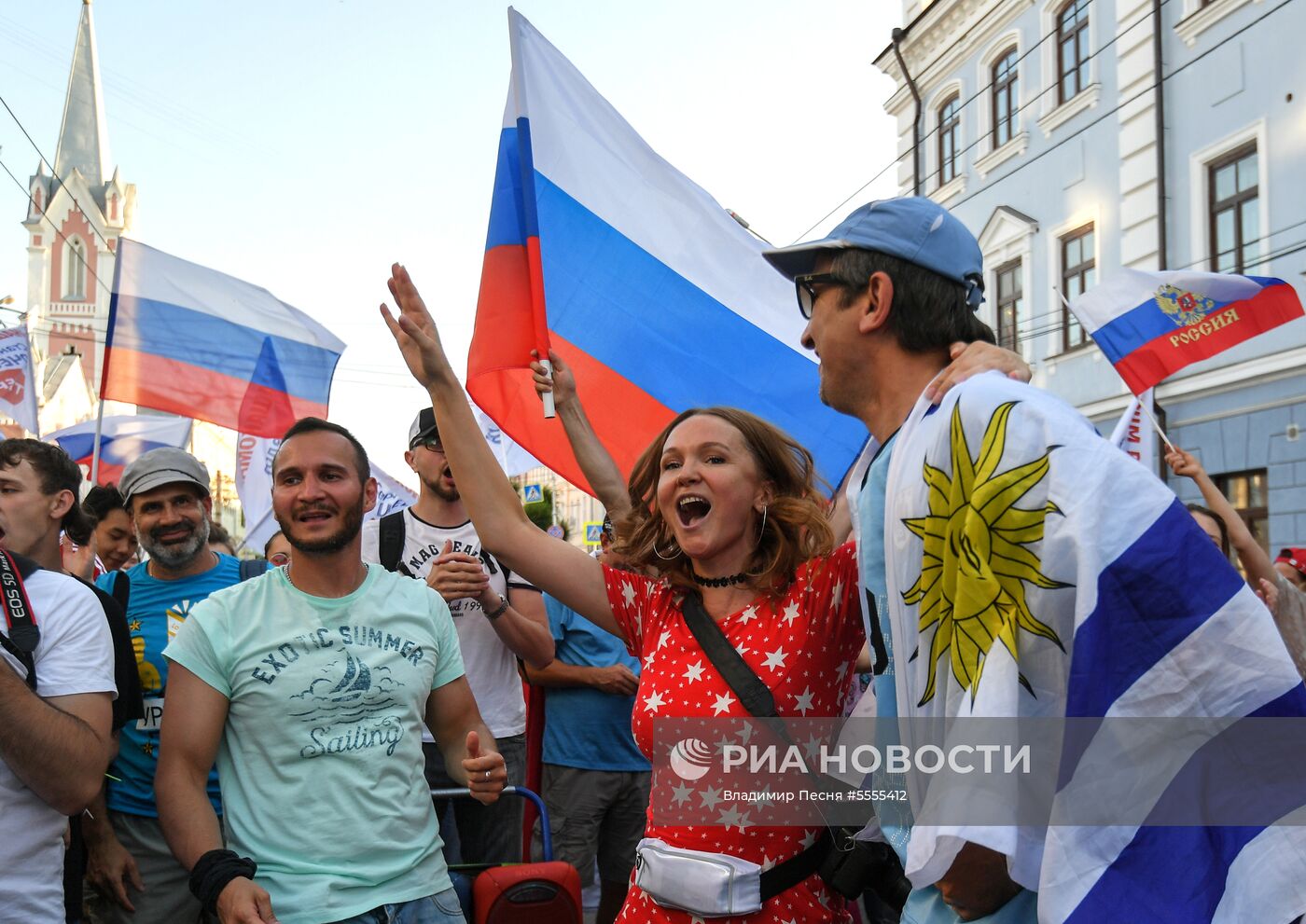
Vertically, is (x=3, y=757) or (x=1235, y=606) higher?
(x=1235, y=606)

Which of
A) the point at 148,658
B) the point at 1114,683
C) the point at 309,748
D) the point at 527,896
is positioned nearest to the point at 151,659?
the point at 148,658

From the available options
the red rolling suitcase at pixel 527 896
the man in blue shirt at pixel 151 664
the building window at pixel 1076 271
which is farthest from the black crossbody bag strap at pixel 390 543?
the building window at pixel 1076 271

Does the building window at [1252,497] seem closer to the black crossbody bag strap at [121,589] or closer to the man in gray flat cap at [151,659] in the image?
the man in gray flat cap at [151,659]

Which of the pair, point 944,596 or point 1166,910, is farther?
point 944,596

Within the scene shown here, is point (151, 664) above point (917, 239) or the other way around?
the other way around

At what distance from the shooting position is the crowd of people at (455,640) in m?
1.83

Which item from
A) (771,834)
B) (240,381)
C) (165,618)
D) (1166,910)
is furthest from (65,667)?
(240,381)

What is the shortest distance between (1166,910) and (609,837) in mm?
3878

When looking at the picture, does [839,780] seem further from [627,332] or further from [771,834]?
[627,332]

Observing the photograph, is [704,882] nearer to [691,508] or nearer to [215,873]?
[691,508]

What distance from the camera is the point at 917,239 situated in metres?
2.06

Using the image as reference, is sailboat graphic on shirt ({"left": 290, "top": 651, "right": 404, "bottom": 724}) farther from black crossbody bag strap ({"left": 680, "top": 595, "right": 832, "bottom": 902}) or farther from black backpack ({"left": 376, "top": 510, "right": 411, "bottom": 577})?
black backpack ({"left": 376, "top": 510, "right": 411, "bottom": 577})

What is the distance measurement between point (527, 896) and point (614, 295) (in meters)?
2.22

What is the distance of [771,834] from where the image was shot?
235 cm
